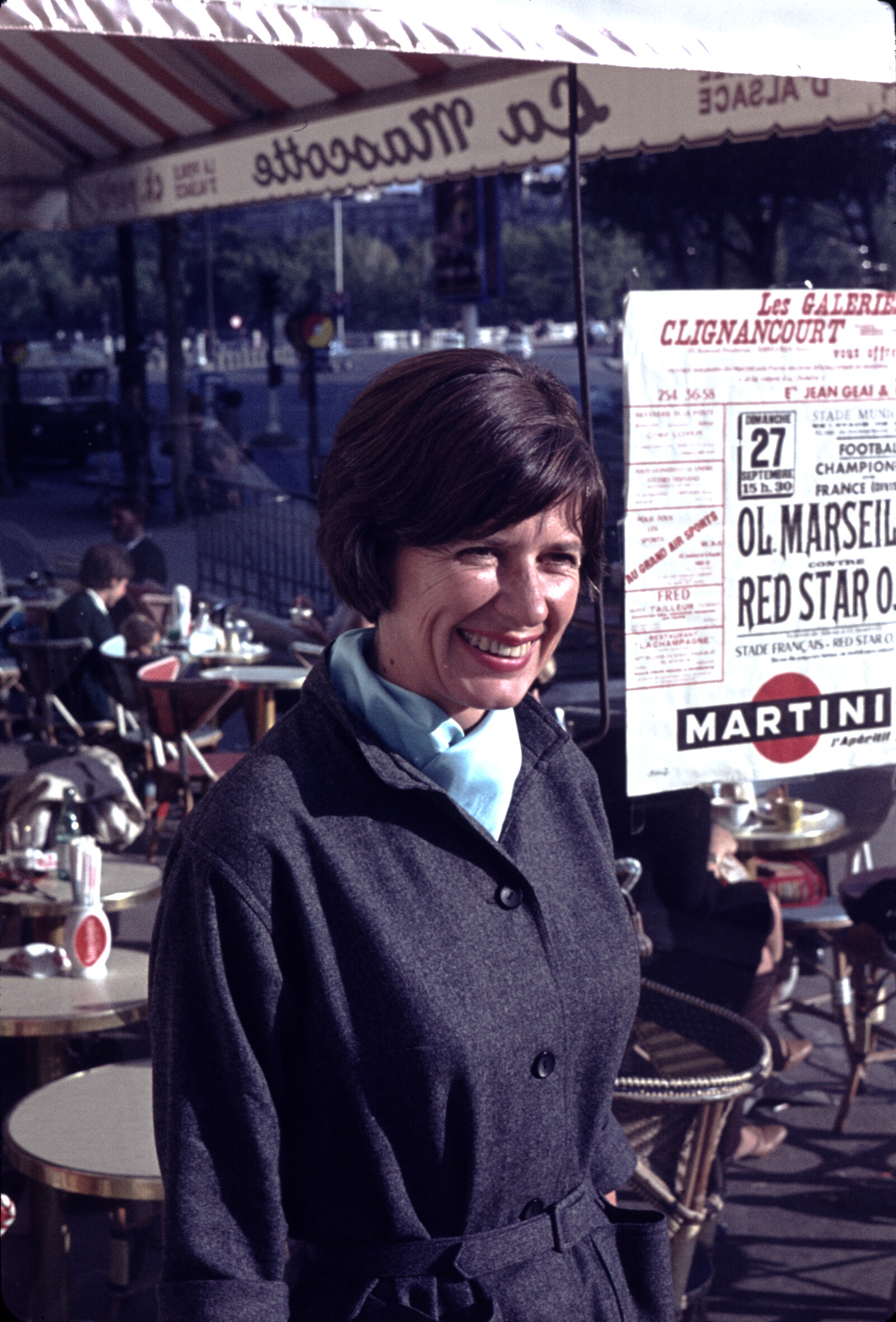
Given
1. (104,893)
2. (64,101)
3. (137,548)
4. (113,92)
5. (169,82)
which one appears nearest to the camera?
(104,893)

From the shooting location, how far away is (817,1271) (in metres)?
3.85

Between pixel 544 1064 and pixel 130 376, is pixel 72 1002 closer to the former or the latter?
pixel 544 1064

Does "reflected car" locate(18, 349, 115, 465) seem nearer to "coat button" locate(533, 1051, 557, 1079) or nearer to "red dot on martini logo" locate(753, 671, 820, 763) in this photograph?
"red dot on martini logo" locate(753, 671, 820, 763)

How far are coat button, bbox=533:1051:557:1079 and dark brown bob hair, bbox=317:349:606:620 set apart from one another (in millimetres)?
525

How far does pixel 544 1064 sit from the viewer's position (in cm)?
163

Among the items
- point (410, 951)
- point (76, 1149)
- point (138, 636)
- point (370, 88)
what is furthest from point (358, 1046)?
point (138, 636)

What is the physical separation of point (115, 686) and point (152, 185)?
2.84 metres

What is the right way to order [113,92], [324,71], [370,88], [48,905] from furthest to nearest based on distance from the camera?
[113,92] < [324,71] < [370,88] < [48,905]

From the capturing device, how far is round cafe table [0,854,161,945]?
152 inches

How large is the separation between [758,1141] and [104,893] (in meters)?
1.98

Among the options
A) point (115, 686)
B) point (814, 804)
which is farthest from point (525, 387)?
point (115, 686)

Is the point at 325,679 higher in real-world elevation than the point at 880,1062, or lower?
higher

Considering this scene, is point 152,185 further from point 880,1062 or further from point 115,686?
point 880,1062

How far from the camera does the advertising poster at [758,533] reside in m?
2.86
